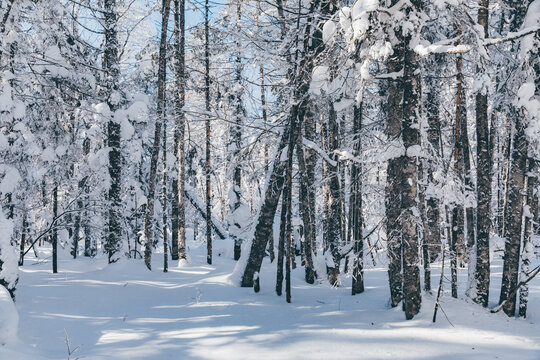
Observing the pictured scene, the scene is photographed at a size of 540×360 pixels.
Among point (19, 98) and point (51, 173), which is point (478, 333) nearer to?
point (19, 98)

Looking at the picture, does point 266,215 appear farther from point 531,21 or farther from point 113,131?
point 113,131

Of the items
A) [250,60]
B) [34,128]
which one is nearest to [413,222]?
[250,60]

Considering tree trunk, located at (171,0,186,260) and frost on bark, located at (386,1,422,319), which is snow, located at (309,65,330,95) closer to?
frost on bark, located at (386,1,422,319)

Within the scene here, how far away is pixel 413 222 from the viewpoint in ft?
21.4

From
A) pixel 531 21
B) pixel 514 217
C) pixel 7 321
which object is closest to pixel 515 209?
pixel 514 217

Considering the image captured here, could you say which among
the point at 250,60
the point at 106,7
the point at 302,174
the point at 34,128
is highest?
the point at 106,7

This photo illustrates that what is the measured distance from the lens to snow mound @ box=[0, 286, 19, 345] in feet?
18.0

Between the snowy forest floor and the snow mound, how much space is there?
17 cm

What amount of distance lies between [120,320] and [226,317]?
2035 mm

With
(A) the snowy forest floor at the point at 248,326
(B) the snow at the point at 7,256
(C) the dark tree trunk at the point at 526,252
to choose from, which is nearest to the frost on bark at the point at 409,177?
(A) the snowy forest floor at the point at 248,326

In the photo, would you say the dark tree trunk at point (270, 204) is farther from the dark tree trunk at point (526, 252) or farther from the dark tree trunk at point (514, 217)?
the dark tree trunk at point (526, 252)

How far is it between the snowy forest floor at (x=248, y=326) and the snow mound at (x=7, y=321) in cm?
17

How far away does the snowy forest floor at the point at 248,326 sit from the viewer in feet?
17.6

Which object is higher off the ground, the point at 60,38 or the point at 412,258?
the point at 60,38
